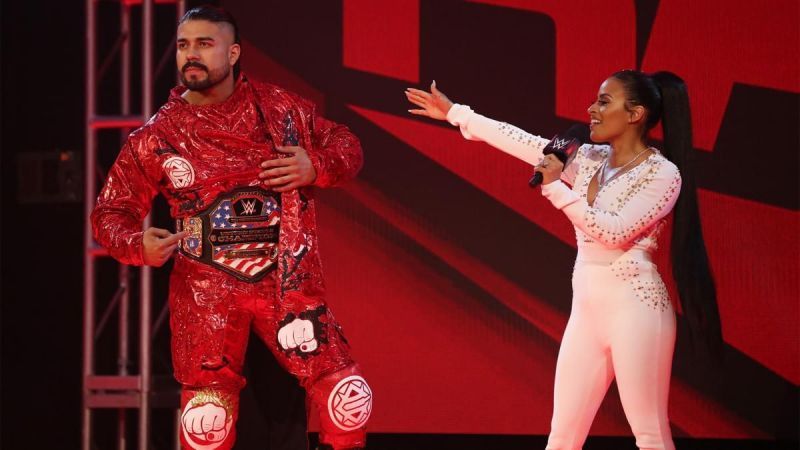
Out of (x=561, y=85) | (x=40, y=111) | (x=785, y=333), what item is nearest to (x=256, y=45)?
(x=40, y=111)

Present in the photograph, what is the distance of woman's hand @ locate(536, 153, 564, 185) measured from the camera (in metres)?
2.73

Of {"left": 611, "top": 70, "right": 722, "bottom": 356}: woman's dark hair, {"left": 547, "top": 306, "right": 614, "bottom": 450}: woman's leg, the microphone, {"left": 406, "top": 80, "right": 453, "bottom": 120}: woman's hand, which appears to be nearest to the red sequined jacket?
{"left": 406, "top": 80, "right": 453, "bottom": 120}: woman's hand

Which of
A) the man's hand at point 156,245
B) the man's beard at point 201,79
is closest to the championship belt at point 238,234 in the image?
the man's hand at point 156,245

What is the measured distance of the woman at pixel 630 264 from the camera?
2.76 metres

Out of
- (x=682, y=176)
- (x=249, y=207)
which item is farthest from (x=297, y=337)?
(x=682, y=176)

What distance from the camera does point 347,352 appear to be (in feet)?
10.1

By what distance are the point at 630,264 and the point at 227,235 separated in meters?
1.17

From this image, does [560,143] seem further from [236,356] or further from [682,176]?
[236,356]

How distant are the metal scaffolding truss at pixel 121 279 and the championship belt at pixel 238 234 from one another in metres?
1.05

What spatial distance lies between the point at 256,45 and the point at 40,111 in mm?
1006

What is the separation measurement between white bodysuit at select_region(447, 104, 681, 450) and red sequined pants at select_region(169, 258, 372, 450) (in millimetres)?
622

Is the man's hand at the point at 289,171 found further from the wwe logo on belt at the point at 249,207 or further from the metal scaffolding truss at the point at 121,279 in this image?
the metal scaffolding truss at the point at 121,279

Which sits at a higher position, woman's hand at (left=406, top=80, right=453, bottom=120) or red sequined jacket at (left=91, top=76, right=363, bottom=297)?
woman's hand at (left=406, top=80, right=453, bottom=120)

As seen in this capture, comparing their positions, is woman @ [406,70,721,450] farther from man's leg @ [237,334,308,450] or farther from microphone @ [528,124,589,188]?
man's leg @ [237,334,308,450]
